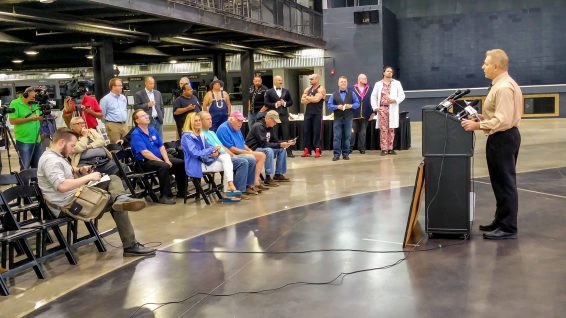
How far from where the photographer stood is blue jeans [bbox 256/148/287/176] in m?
8.31

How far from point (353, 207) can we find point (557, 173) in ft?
12.5

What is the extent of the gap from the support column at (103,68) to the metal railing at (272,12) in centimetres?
257

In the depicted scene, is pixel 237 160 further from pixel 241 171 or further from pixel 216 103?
pixel 216 103

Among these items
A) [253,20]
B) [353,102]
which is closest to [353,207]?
[353,102]

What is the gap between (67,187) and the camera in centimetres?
473

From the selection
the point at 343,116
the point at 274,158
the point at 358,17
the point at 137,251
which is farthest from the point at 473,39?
the point at 137,251

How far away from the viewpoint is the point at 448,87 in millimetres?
21469

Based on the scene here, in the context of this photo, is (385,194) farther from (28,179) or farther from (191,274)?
(28,179)

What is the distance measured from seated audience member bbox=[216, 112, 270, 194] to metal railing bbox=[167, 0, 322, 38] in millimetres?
3965

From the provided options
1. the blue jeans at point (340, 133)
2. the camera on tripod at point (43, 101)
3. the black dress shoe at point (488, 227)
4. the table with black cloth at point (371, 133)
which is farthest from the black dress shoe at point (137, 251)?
the table with black cloth at point (371, 133)

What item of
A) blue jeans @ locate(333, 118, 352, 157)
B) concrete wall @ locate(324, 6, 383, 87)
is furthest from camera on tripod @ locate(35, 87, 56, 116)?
concrete wall @ locate(324, 6, 383, 87)

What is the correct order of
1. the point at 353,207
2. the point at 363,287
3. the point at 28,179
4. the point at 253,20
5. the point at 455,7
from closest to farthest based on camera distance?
the point at 363,287
the point at 28,179
the point at 353,207
the point at 253,20
the point at 455,7

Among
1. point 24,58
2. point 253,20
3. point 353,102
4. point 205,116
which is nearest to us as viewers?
point 205,116

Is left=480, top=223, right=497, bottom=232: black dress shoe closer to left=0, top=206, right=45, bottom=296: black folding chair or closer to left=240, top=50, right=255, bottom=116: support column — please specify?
left=0, top=206, right=45, bottom=296: black folding chair
